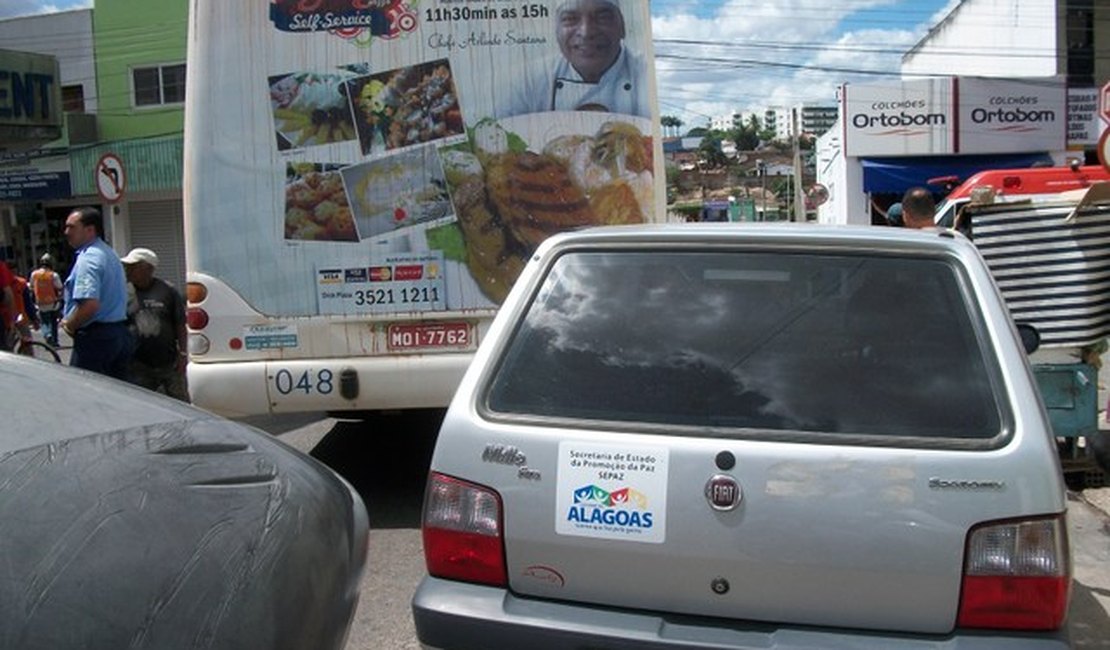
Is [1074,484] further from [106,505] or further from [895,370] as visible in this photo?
[106,505]

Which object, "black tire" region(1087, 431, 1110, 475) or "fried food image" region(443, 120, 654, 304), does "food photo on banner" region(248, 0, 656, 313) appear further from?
"black tire" region(1087, 431, 1110, 475)

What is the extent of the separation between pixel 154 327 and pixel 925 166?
21488 mm

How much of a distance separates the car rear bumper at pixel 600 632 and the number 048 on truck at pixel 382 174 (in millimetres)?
3039

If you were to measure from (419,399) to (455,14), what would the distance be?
7.56ft

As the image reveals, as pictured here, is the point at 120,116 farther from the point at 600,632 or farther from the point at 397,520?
the point at 600,632

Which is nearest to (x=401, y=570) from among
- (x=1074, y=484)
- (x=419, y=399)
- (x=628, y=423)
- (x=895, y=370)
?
(x=419, y=399)

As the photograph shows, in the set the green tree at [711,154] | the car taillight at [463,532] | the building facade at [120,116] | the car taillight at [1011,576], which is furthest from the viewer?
the green tree at [711,154]

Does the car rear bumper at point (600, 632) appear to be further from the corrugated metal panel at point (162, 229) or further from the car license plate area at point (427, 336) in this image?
the corrugated metal panel at point (162, 229)

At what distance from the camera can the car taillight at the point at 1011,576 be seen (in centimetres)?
246

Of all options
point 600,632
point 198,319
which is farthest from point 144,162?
point 600,632

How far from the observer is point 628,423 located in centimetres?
274

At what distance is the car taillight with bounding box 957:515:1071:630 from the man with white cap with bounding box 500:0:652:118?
3.92 metres

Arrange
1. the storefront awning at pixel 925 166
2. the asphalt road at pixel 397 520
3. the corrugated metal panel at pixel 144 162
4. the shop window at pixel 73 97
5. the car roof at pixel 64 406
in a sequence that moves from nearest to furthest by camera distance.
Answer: the car roof at pixel 64 406 → the asphalt road at pixel 397 520 → the storefront awning at pixel 925 166 → the corrugated metal panel at pixel 144 162 → the shop window at pixel 73 97

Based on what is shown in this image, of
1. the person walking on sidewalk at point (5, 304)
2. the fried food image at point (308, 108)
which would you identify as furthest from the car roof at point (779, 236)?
the person walking on sidewalk at point (5, 304)
